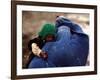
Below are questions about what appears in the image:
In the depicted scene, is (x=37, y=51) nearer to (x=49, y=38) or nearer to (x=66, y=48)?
(x=49, y=38)

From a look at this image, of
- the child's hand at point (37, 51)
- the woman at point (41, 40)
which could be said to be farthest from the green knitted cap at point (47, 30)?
the child's hand at point (37, 51)

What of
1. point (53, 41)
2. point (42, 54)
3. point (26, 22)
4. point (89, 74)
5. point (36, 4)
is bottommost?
point (89, 74)

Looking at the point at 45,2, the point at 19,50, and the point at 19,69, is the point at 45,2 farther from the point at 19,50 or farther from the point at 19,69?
the point at 19,69

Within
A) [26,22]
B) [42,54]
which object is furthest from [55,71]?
[26,22]

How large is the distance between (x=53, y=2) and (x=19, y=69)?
707 millimetres

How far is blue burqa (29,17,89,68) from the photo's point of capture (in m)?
1.97

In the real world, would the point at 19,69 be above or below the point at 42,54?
below

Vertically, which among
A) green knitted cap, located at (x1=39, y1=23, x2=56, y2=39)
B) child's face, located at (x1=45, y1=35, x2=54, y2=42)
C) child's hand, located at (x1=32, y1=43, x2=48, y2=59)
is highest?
green knitted cap, located at (x1=39, y1=23, x2=56, y2=39)

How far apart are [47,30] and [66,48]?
0.84 feet

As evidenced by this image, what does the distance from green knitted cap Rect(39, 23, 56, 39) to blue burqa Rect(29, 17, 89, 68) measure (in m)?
0.05

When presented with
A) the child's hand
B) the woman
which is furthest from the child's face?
the child's hand

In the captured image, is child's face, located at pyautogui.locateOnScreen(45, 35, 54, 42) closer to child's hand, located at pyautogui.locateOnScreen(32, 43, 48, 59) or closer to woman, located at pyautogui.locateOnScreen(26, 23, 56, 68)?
woman, located at pyautogui.locateOnScreen(26, 23, 56, 68)

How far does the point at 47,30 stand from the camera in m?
1.98

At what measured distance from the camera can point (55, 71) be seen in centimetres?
199
